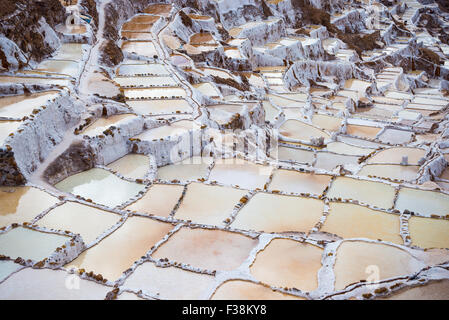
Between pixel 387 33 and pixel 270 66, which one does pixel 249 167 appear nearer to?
pixel 270 66

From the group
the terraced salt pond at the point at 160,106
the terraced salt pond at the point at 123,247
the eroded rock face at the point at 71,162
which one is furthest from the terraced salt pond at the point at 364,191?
the eroded rock face at the point at 71,162

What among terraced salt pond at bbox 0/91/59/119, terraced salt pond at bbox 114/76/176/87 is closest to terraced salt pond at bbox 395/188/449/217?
terraced salt pond at bbox 114/76/176/87

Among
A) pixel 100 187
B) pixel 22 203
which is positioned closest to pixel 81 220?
pixel 22 203

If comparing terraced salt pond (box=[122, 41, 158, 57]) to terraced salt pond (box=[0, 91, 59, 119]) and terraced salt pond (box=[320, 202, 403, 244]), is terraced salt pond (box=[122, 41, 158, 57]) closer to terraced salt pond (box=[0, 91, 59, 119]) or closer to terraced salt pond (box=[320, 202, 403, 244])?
terraced salt pond (box=[0, 91, 59, 119])

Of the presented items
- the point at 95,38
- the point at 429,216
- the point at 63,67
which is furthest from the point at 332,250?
the point at 95,38

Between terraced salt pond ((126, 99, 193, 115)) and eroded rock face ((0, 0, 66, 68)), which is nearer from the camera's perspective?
terraced salt pond ((126, 99, 193, 115))

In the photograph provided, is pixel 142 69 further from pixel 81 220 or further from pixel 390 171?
pixel 390 171

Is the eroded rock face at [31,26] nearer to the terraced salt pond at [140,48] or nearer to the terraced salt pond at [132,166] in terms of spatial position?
the terraced salt pond at [140,48]
